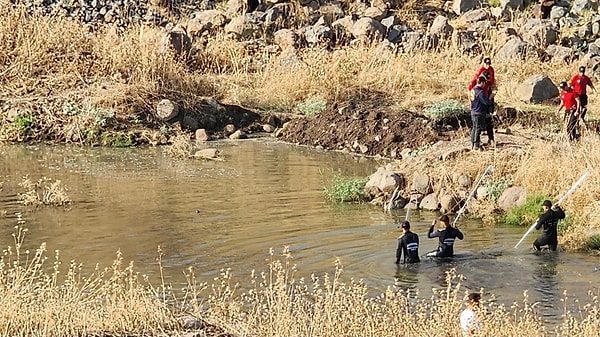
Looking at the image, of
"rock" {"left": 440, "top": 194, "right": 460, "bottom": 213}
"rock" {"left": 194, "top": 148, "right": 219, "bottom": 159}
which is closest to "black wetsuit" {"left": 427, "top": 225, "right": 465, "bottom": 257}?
"rock" {"left": 440, "top": 194, "right": 460, "bottom": 213}

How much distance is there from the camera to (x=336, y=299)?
9.45 m

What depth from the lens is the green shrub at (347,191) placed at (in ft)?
58.7

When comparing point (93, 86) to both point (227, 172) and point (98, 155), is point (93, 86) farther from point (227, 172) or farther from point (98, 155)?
point (227, 172)

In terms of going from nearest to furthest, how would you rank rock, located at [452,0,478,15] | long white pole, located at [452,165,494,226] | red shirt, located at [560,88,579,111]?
long white pole, located at [452,165,494,226], red shirt, located at [560,88,579,111], rock, located at [452,0,478,15]

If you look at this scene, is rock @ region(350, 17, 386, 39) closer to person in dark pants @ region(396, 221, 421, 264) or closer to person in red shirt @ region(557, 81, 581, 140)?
person in red shirt @ region(557, 81, 581, 140)

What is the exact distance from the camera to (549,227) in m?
14.1

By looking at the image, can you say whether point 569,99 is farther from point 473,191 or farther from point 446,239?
point 446,239

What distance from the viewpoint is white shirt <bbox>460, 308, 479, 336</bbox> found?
29.3 feet

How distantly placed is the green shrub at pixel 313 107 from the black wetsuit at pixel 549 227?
1138 centimetres

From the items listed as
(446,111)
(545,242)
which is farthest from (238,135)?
(545,242)

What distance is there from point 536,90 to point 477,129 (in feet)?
23.8

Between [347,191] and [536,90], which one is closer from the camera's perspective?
[347,191]

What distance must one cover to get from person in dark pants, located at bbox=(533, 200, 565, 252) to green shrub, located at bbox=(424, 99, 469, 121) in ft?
30.1

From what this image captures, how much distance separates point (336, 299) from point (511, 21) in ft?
86.6
